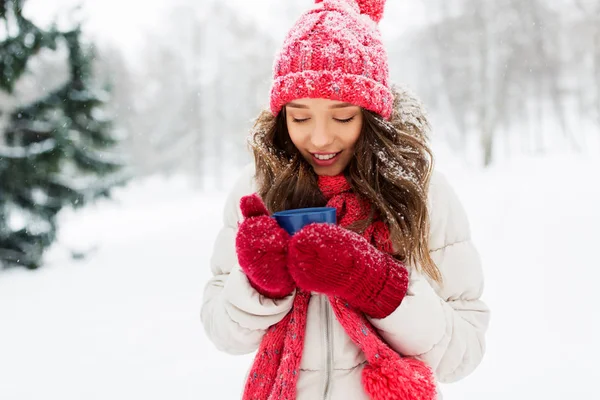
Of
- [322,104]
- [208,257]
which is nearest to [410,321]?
[322,104]

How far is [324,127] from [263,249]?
0.41m

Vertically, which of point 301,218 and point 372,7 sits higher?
point 372,7

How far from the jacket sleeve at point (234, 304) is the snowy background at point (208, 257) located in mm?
466

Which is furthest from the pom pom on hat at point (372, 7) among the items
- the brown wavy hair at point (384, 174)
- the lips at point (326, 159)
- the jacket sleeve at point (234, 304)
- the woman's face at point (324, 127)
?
the jacket sleeve at point (234, 304)

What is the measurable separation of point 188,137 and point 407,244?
66.7ft

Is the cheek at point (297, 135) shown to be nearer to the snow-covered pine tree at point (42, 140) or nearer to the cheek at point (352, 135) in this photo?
the cheek at point (352, 135)

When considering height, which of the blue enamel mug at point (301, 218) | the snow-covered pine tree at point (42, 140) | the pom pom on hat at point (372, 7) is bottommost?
the blue enamel mug at point (301, 218)

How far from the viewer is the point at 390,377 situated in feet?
3.38

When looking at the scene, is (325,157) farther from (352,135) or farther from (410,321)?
(410,321)

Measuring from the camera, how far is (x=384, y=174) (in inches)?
46.9

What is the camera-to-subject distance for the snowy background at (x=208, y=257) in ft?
10.9

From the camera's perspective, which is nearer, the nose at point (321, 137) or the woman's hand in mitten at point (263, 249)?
the woman's hand in mitten at point (263, 249)

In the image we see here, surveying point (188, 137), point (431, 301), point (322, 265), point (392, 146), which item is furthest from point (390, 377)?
point (188, 137)

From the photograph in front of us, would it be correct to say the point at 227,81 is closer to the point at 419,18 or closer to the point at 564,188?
the point at 419,18
